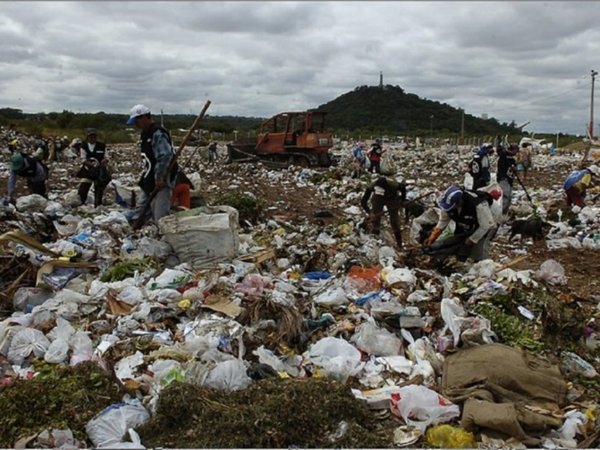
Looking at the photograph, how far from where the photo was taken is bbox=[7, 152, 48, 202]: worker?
27.2 ft

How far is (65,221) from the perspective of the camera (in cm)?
675

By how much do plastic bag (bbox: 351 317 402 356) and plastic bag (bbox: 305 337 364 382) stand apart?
8 centimetres

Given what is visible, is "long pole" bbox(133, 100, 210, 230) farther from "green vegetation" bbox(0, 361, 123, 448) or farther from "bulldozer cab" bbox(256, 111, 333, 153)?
"bulldozer cab" bbox(256, 111, 333, 153)

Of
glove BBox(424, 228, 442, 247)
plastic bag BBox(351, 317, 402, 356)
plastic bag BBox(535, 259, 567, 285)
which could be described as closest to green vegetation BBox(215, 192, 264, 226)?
glove BBox(424, 228, 442, 247)

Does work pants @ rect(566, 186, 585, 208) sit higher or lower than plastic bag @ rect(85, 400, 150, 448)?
higher

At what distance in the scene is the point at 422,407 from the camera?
120 inches

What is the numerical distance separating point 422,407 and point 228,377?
1.05 meters

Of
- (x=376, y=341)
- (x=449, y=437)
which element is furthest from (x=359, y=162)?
(x=449, y=437)

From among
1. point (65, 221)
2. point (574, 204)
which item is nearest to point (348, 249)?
point (65, 221)

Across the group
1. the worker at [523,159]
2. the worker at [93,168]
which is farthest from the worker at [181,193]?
the worker at [523,159]

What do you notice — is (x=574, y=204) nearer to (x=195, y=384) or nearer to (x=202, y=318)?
(x=202, y=318)

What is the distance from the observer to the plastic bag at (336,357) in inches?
138

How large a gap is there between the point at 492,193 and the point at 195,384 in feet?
12.7

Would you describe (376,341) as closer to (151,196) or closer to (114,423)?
(114,423)
